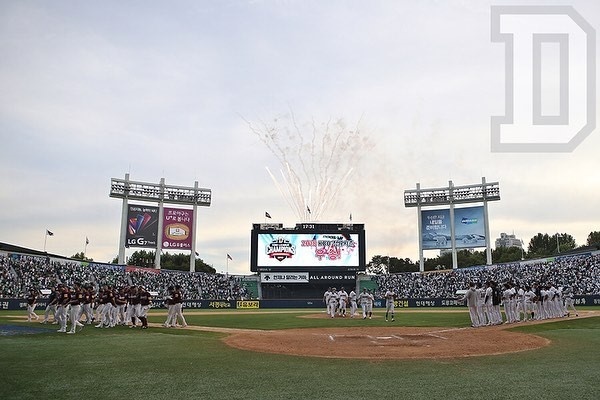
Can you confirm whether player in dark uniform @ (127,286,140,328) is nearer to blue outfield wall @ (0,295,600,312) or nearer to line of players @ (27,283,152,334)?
line of players @ (27,283,152,334)

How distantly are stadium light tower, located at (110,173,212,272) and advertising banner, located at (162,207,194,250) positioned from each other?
537mm

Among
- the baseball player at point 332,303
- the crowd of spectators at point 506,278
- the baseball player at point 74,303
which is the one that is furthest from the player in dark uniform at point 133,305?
the crowd of spectators at point 506,278

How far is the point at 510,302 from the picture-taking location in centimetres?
2380

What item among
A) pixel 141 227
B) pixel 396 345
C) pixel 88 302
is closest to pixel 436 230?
pixel 141 227

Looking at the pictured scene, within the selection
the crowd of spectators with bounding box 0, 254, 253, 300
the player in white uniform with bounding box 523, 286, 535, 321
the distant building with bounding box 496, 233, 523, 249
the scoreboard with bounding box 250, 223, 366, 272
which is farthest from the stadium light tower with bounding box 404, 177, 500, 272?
the distant building with bounding box 496, 233, 523, 249

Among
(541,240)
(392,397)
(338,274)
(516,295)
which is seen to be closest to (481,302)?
(516,295)

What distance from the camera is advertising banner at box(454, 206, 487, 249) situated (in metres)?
59.6

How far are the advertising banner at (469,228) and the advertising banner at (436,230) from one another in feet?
3.70

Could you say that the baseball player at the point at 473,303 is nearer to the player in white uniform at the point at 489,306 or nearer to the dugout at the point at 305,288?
the player in white uniform at the point at 489,306

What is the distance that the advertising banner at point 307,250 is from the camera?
57.1m

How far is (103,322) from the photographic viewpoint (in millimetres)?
21969

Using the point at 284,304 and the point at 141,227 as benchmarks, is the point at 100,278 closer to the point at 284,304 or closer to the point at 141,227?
the point at 141,227

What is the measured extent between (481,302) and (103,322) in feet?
58.7

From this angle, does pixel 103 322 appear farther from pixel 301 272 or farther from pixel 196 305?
pixel 301 272
